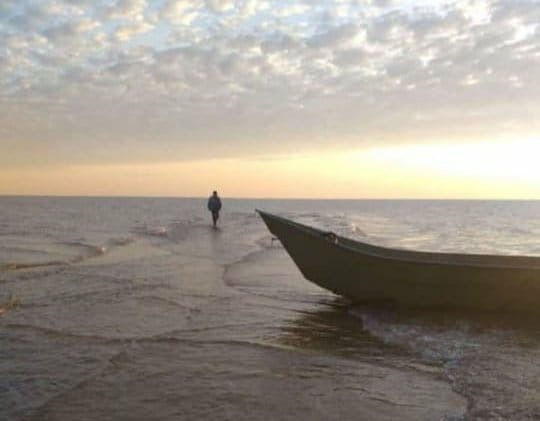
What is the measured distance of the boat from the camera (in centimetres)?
959

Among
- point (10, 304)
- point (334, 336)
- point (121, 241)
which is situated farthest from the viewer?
point (121, 241)

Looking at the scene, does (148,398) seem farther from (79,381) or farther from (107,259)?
(107,259)

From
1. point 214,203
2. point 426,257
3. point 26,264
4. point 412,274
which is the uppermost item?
point 214,203

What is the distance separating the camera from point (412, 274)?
999 cm

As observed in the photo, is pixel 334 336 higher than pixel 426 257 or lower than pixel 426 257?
lower

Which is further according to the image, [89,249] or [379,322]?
[89,249]

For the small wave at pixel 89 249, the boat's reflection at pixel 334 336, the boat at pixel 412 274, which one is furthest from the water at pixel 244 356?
the small wave at pixel 89 249

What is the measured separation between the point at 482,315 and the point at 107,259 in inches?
471

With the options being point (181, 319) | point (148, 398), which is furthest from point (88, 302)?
point (148, 398)

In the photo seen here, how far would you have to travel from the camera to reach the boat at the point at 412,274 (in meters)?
9.59

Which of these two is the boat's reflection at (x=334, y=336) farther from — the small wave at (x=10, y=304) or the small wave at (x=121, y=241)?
the small wave at (x=121, y=241)

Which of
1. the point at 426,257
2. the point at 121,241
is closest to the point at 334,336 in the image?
the point at 426,257

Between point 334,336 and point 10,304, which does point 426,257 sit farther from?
point 10,304

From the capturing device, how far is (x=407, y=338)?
8.22 metres
